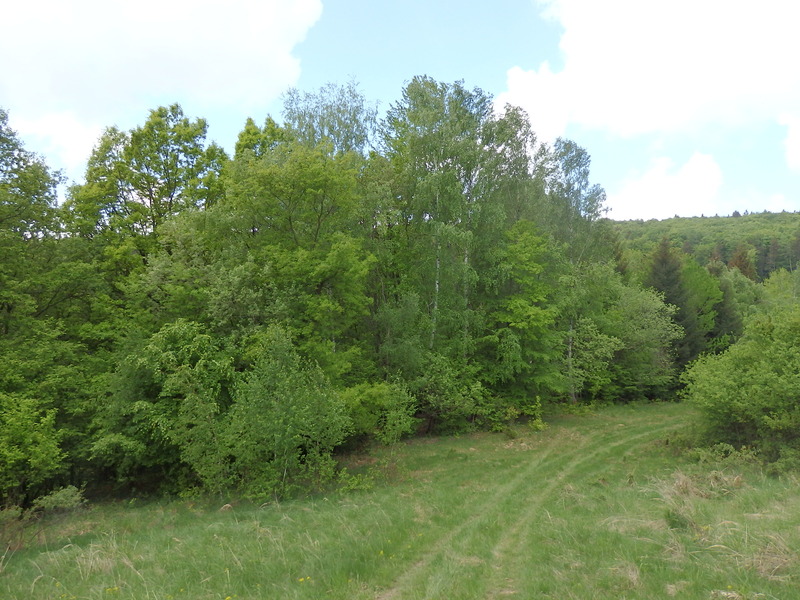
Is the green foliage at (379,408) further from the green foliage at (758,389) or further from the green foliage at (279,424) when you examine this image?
the green foliage at (758,389)

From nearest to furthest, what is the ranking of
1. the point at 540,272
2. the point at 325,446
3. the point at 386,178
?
the point at 325,446, the point at 386,178, the point at 540,272

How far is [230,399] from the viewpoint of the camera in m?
15.1

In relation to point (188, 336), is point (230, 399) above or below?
below

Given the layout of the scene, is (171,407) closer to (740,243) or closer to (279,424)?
(279,424)

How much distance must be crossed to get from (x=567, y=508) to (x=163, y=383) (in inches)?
483

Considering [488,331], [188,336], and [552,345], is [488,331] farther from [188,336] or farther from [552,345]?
[188,336]

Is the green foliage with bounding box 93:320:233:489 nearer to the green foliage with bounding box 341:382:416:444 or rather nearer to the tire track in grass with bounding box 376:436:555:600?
the green foliage with bounding box 341:382:416:444

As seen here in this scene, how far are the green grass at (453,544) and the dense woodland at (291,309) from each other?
204cm

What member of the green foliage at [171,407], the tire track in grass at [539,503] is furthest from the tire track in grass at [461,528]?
the green foliage at [171,407]

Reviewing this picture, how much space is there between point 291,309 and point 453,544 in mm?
9811

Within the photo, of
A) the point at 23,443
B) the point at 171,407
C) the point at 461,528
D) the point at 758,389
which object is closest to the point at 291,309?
the point at 171,407

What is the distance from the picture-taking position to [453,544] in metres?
8.98

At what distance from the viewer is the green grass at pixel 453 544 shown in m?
6.68

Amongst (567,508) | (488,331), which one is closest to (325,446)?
(567,508)
